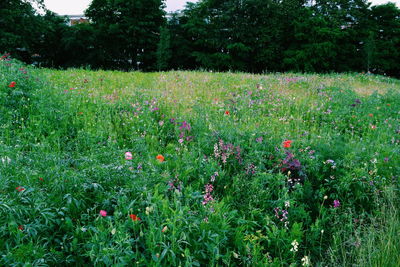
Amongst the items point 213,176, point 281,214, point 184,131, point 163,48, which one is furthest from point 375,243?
point 163,48

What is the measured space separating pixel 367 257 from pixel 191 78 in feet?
27.3

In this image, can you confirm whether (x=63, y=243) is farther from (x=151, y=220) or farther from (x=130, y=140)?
(x=130, y=140)

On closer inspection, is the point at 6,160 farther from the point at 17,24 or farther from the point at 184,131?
the point at 17,24

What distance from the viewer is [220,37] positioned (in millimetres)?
24922

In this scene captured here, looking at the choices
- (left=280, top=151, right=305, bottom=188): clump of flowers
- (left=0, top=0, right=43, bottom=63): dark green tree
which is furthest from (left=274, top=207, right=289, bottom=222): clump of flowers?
(left=0, top=0, right=43, bottom=63): dark green tree

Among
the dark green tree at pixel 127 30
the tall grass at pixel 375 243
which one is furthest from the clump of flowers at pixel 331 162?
the dark green tree at pixel 127 30

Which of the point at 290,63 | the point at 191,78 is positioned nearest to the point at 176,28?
the point at 290,63

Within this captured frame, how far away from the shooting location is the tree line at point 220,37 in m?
24.5

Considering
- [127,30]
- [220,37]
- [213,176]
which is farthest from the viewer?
[220,37]

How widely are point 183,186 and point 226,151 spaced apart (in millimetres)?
1154

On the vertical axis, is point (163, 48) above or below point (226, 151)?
above

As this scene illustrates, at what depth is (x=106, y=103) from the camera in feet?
19.8

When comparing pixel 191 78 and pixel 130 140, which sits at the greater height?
pixel 191 78

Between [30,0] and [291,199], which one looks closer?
[291,199]
